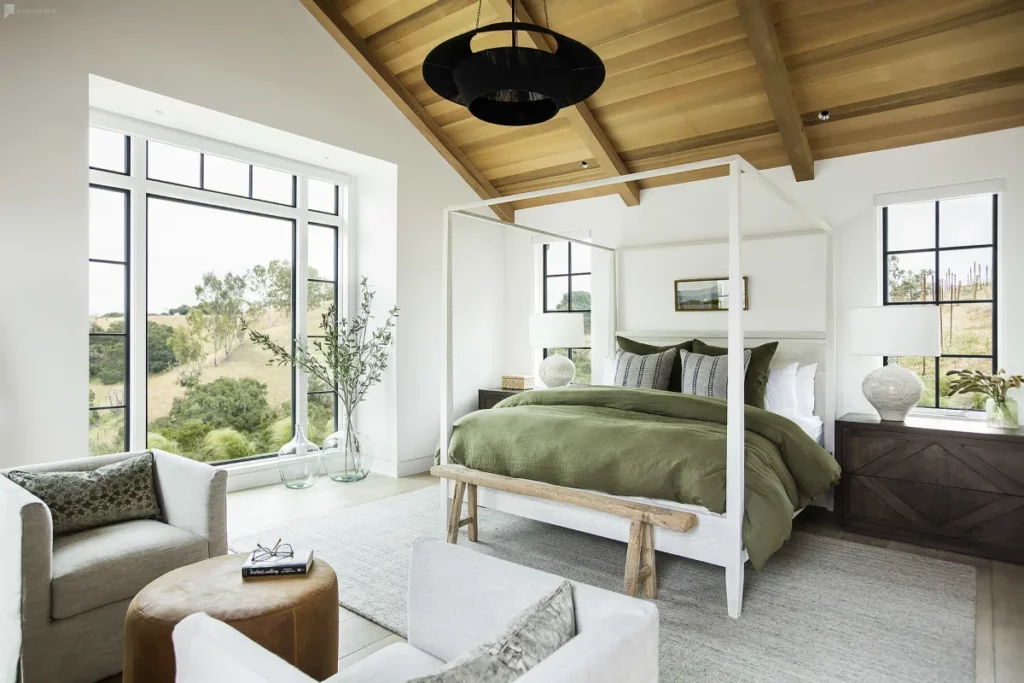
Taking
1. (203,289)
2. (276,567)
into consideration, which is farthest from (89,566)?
(203,289)

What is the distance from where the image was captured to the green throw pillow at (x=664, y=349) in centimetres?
460

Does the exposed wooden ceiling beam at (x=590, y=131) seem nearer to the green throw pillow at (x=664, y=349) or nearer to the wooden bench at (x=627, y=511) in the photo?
the green throw pillow at (x=664, y=349)

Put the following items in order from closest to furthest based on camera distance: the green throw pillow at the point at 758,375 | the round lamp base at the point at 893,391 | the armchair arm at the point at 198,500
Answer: the armchair arm at the point at 198,500 < the round lamp base at the point at 893,391 < the green throw pillow at the point at 758,375

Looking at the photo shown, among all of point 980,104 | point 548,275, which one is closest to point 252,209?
point 548,275

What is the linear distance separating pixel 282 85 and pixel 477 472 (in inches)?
129

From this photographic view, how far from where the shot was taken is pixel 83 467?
2.76m

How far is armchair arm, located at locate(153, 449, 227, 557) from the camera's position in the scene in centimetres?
264

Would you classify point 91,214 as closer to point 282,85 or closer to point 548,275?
point 282,85

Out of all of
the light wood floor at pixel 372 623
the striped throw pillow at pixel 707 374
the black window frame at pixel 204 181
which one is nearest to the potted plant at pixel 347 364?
the light wood floor at pixel 372 623

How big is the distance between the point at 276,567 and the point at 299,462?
313 cm

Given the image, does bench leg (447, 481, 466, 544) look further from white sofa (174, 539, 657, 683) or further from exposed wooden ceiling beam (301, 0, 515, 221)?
exposed wooden ceiling beam (301, 0, 515, 221)

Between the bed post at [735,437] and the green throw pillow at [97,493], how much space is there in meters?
2.57

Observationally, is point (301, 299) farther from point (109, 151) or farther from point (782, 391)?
point (782, 391)

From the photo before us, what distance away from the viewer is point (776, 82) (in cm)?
385
